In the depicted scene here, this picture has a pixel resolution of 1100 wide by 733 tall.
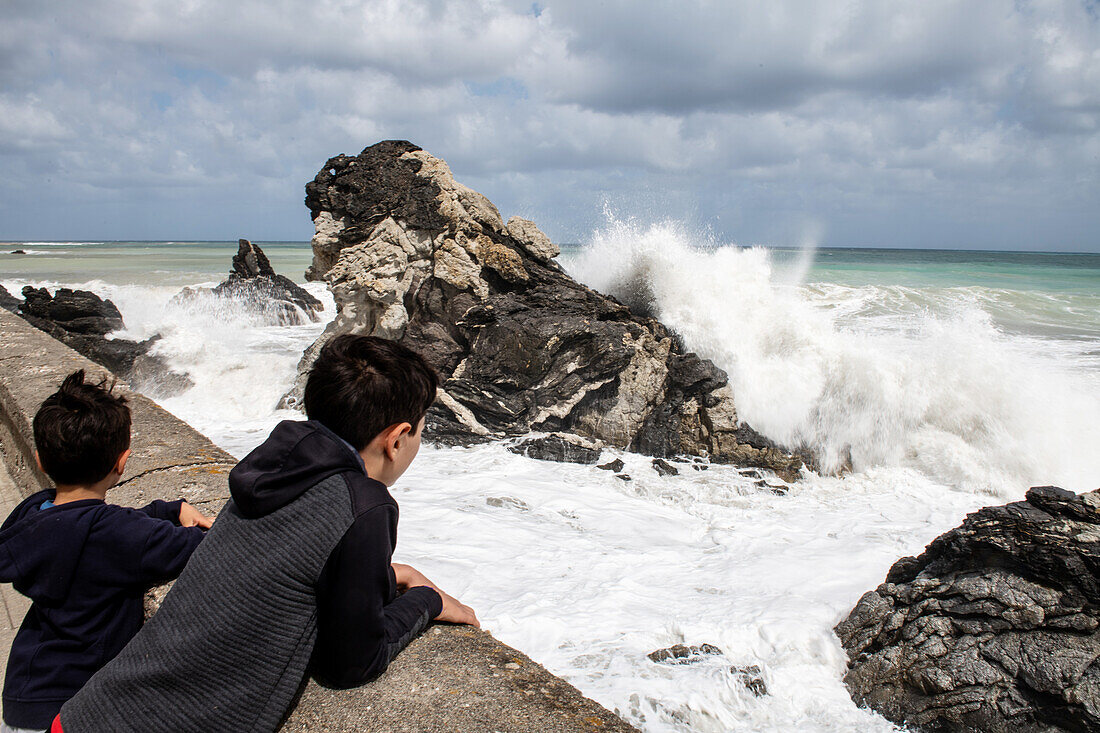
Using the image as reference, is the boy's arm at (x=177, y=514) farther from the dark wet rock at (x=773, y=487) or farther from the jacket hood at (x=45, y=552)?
the dark wet rock at (x=773, y=487)

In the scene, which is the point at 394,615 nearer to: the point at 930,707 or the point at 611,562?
the point at 930,707

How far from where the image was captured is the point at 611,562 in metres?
4.80

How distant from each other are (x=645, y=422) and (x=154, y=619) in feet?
21.3

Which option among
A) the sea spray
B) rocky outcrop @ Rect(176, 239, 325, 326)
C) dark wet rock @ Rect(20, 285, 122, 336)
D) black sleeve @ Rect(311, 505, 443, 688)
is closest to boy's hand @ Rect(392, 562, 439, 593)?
black sleeve @ Rect(311, 505, 443, 688)

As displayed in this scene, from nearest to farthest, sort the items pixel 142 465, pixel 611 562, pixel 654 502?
pixel 142 465, pixel 611 562, pixel 654 502

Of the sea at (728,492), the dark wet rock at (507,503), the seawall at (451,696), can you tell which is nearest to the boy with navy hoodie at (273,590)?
the seawall at (451,696)

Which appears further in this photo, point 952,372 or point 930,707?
point 952,372

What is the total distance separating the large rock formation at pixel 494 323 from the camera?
7477mm

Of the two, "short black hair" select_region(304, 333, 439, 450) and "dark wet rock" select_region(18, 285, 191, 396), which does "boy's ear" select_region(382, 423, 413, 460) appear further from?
"dark wet rock" select_region(18, 285, 191, 396)

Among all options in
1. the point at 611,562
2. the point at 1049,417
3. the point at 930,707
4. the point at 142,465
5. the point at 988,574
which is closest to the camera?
the point at 142,465

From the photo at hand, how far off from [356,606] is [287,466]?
1.08 ft

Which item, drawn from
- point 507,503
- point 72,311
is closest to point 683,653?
point 507,503

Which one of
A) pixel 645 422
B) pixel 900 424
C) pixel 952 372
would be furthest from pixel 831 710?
pixel 952 372

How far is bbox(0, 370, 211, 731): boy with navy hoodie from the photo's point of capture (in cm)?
156
